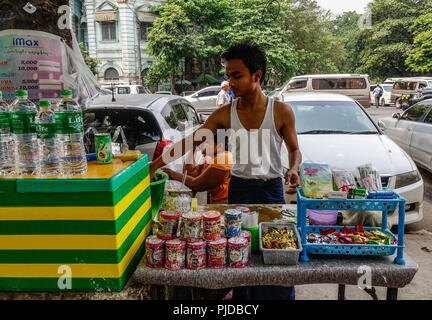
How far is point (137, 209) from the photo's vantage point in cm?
179

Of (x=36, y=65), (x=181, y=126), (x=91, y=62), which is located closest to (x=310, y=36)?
(x=91, y=62)

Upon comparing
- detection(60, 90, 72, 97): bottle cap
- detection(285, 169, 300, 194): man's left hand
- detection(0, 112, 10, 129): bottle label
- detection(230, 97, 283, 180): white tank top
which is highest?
detection(60, 90, 72, 97): bottle cap

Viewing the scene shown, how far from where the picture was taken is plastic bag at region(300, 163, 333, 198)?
Answer: 1.76 metres

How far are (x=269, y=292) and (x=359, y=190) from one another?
2.54 feet

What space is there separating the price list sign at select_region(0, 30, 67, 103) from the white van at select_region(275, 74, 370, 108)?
1451 cm

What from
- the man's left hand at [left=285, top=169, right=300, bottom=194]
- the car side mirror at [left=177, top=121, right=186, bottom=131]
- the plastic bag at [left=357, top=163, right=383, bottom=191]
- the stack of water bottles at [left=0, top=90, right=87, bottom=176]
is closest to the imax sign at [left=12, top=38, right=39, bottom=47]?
the stack of water bottles at [left=0, top=90, right=87, bottom=176]

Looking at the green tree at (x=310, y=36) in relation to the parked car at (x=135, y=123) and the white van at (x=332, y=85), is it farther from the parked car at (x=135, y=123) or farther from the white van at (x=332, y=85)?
the parked car at (x=135, y=123)

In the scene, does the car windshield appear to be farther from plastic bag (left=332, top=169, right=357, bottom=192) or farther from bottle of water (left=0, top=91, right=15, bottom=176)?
bottle of water (left=0, top=91, right=15, bottom=176)

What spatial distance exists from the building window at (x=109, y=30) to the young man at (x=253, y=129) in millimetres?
27227

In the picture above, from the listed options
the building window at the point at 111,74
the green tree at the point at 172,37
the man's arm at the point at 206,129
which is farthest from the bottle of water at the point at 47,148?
the building window at the point at 111,74

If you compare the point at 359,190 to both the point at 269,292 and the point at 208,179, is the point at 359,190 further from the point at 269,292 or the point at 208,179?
the point at 208,179

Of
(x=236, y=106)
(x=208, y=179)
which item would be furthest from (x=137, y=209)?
(x=208, y=179)

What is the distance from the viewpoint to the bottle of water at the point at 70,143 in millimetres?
1619

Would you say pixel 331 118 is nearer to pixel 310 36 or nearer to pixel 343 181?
pixel 343 181
